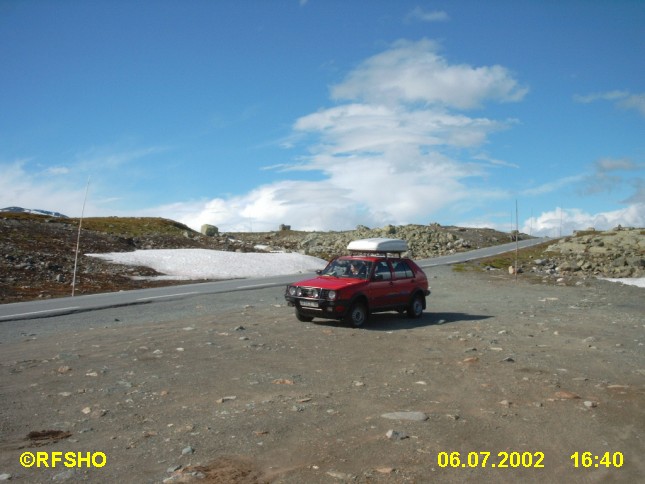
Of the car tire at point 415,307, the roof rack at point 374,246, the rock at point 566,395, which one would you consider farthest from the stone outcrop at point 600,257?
the rock at point 566,395

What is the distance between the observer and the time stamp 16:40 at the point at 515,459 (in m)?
5.80

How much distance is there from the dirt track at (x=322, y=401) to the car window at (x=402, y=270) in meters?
1.98

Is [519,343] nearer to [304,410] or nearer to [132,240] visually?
[304,410]

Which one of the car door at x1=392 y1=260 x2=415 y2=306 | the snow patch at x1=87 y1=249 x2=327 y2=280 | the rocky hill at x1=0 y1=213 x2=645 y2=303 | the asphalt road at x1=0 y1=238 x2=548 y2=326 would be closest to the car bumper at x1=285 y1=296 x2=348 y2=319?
the car door at x1=392 y1=260 x2=415 y2=306

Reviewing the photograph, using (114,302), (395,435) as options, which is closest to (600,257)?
(114,302)

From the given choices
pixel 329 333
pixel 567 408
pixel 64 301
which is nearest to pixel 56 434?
pixel 567 408

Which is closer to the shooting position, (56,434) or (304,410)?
(56,434)

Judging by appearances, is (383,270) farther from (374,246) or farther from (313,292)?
(313,292)

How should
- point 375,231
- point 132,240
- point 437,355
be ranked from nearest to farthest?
point 437,355
point 132,240
point 375,231

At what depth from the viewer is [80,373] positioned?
943 centimetres

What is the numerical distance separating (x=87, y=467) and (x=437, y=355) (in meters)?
7.15

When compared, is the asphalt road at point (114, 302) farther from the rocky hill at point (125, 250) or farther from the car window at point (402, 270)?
the car window at point (402, 270)

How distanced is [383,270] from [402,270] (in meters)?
0.88

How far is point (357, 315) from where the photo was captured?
14.7m
